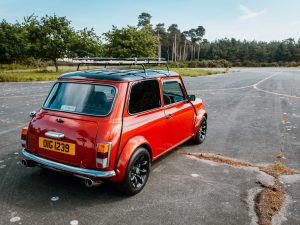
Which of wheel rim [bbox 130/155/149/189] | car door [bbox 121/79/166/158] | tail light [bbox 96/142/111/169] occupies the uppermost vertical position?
car door [bbox 121/79/166/158]

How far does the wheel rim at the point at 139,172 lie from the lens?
13.9 feet

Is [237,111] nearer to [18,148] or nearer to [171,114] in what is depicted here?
[171,114]

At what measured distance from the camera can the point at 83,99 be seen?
4.27 meters

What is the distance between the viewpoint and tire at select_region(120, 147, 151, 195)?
403 cm

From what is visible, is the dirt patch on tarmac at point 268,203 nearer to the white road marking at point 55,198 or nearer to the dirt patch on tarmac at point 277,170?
the dirt patch on tarmac at point 277,170

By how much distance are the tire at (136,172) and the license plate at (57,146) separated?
2.69 ft

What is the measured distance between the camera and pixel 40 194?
164 inches

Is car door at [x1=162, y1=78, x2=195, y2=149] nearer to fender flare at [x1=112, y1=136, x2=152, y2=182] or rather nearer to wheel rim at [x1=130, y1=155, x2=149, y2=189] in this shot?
wheel rim at [x1=130, y1=155, x2=149, y2=189]

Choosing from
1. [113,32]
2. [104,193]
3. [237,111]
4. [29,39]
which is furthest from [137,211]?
[113,32]

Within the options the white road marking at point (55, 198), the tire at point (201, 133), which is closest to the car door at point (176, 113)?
the tire at point (201, 133)

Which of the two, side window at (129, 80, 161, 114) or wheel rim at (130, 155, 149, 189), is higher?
side window at (129, 80, 161, 114)

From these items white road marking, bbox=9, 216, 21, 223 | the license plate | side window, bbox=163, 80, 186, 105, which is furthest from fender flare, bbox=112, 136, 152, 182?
side window, bbox=163, 80, 186, 105

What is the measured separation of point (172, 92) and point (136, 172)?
2.03m

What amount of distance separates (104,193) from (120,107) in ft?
4.29
